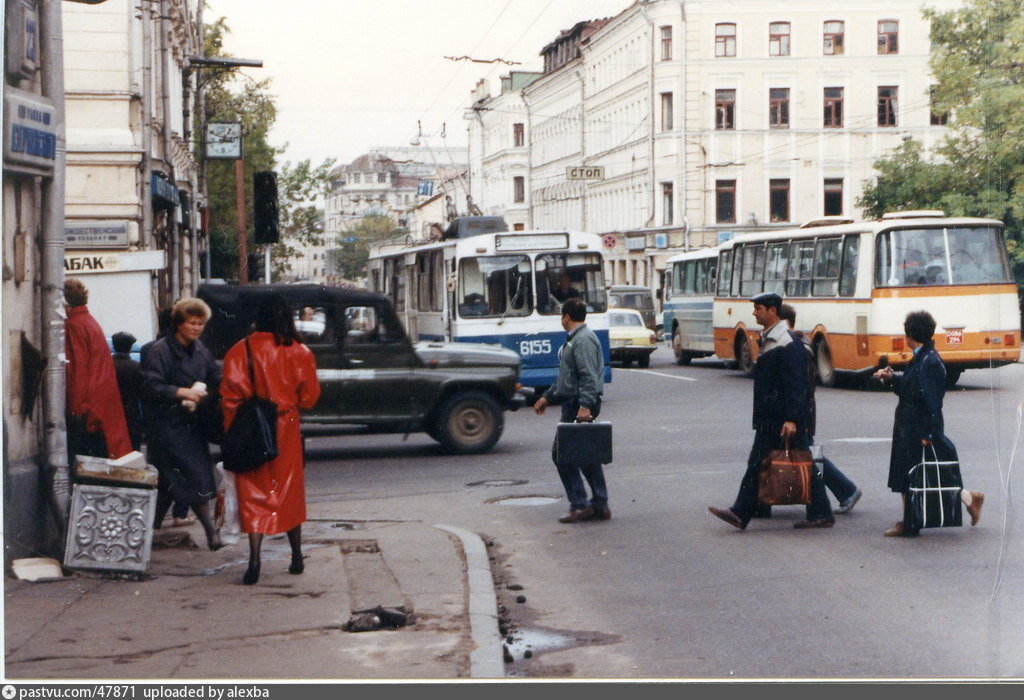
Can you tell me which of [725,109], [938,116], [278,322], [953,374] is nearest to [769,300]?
[938,116]

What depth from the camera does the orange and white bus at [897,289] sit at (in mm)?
21719

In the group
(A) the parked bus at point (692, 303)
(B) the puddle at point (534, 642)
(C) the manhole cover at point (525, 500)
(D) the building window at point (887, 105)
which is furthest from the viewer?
(A) the parked bus at point (692, 303)

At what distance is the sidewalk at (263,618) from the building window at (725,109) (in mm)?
15512

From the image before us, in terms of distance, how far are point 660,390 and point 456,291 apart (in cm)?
467

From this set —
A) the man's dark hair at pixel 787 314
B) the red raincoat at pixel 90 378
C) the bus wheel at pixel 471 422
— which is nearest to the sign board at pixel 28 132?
the red raincoat at pixel 90 378

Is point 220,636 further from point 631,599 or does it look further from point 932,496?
point 932,496

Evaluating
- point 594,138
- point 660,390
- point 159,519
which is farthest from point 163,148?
point 594,138

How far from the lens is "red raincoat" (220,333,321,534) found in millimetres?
8508

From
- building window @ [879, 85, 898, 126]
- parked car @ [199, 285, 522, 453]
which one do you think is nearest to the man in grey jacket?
parked car @ [199, 285, 522, 453]

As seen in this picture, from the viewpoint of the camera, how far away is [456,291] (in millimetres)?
23547

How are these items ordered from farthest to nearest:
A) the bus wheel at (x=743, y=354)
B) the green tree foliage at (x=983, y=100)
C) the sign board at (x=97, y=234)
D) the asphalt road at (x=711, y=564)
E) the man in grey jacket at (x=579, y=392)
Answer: the bus wheel at (x=743, y=354) < the sign board at (x=97, y=234) < the man in grey jacket at (x=579, y=392) < the green tree foliage at (x=983, y=100) < the asphalt road at (x=711, y=564)

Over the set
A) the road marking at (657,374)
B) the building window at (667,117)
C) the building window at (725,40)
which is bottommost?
the road marking at (657,374)

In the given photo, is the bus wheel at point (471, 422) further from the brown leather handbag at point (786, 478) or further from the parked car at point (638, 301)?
the parked car at point (638, 301)

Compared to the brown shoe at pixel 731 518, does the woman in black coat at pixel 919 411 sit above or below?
above
